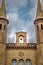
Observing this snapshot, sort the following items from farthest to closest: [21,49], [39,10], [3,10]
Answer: [3,10]
[39,10]
[21,49]

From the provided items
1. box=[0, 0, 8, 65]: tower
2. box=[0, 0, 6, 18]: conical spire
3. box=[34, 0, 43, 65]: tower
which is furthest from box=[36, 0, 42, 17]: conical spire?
box=[0, 0, 6, 18]: conical spire

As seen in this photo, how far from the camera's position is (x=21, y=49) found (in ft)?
125

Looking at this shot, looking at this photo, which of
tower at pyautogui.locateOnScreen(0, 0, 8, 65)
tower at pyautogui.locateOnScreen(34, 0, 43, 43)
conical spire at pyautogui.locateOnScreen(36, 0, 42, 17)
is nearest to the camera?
tower at pyautogui.locateOnScreen(0, 0, 8, 65)

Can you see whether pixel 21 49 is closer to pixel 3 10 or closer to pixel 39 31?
pixel 39 31

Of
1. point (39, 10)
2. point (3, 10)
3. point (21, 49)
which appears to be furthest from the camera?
point (3, 10)

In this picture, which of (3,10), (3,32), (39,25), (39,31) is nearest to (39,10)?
(39,25)

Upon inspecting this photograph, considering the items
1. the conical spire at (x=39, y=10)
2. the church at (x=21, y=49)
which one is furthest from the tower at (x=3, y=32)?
the conical spire at (x=39, y=10)

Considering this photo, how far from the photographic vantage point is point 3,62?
119 feet

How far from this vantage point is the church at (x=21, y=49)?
122ft

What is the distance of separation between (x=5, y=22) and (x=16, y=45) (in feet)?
15.6

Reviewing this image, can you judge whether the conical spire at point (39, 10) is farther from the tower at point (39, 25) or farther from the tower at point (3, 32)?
the tower at point (3, 32)

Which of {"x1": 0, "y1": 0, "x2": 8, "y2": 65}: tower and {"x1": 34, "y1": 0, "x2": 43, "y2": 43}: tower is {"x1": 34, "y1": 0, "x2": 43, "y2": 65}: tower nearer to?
{"x1": 34, "y1": 0, "x2": 43, "y2": 43}: tower

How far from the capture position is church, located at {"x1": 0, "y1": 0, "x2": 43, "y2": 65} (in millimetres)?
37125

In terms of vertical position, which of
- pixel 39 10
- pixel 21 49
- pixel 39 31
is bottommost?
pixel 21 49
